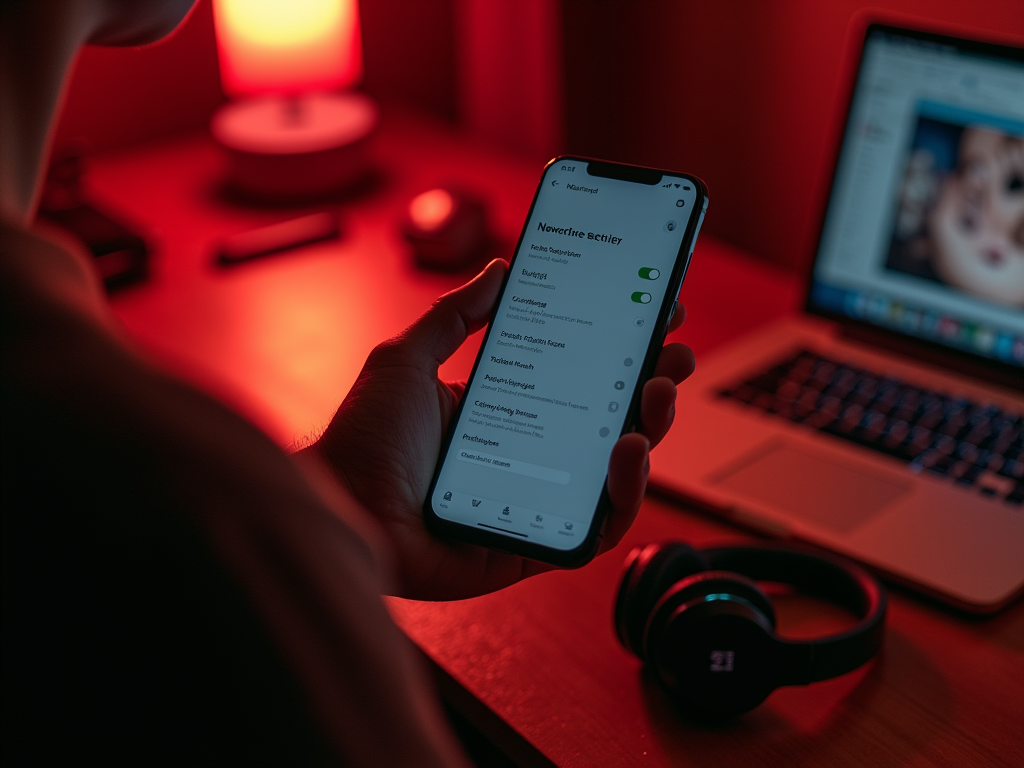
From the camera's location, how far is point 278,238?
1.31 metres

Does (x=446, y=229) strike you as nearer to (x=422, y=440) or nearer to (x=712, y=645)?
(x=422, y=440)

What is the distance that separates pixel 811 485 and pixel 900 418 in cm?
14

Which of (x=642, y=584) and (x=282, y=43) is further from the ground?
(x=282, y=43)

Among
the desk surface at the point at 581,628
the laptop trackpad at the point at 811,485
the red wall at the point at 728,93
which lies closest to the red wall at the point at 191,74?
the red wall at the point at 728,93

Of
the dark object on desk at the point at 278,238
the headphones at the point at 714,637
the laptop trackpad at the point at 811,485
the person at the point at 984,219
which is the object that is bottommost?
the dark object on desk at the point at 278,238

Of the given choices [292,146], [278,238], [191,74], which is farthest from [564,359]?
[191,74]

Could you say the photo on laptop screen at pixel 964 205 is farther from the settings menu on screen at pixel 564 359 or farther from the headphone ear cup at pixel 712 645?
the headphone ear cup at pixel 712 645

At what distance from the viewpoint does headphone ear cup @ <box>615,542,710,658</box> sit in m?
0.63

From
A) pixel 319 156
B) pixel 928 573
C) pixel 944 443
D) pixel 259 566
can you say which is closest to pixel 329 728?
pixel 259 566

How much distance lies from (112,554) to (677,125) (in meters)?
1.57

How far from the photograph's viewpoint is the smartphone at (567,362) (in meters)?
0.65

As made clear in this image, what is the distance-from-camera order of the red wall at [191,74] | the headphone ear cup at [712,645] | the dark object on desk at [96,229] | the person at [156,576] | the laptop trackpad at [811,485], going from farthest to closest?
the red wall at [191,74], the dark object on desk at [96,229], the laptop trackpad at [811,485], the headphone ear cup at [712,645], the person at [156,576]

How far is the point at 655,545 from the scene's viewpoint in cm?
65

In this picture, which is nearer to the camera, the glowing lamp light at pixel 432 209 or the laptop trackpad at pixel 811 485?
the laptop trackpad at pixel 811 485
